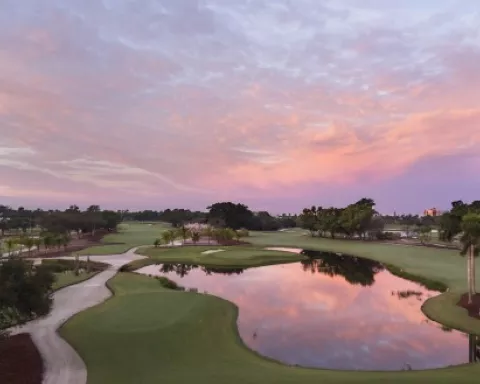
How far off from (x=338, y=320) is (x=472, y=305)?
12566 mm

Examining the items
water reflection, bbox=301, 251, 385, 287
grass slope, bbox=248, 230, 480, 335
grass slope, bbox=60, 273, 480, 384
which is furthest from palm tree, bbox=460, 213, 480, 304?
water reflection, bbox=301, 251, 385, 287

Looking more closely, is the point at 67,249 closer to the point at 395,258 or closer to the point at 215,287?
the point at 215,287

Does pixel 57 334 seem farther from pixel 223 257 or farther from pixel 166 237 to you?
pixel 166 237

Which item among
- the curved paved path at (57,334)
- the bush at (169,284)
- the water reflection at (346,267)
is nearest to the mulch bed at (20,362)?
the curved paved path at (57,334)

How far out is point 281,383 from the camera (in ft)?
74.6

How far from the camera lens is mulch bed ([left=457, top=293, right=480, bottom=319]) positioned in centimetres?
3874

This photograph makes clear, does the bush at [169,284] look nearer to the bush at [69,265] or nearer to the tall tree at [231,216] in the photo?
the bush at [69,265]

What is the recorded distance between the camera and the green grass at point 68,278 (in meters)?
54.0

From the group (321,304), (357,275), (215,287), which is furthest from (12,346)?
(357,275)

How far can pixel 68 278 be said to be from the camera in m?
60.1

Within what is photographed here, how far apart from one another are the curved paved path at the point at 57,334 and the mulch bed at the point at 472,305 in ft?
104

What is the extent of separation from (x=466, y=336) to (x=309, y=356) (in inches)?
520

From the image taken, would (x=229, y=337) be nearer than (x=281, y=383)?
No

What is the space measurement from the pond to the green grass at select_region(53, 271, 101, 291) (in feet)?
37.1
